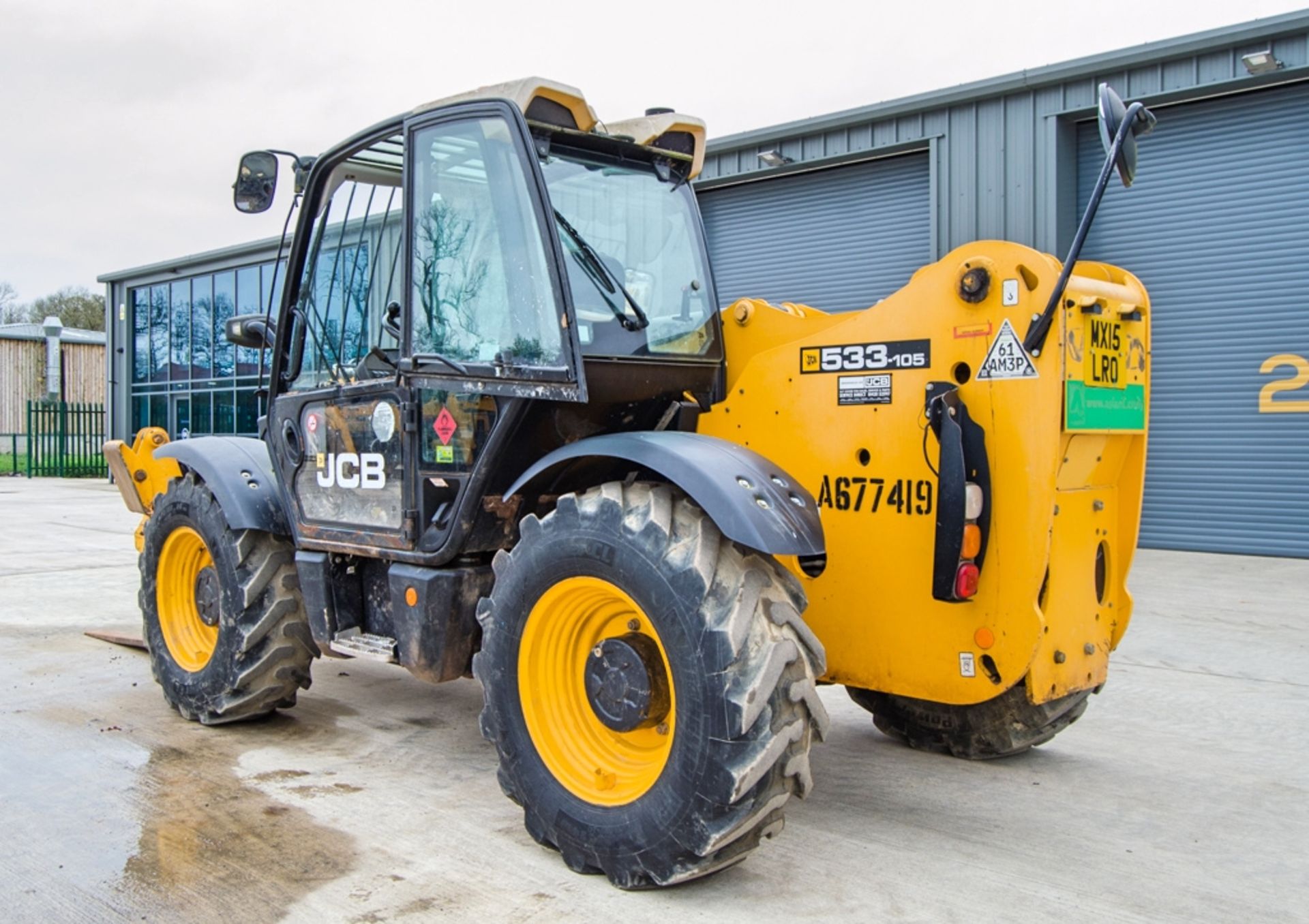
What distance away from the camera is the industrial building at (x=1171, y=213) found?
38.4 feet

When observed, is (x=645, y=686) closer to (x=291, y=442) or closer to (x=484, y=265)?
(x=484, y=265)

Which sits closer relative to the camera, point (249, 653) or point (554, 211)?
point (554, 211)

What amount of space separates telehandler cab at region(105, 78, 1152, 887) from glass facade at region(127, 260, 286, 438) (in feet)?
65.4

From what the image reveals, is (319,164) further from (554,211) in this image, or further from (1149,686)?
(1149,686)

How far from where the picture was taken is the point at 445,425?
4449 millimetres

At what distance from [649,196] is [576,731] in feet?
7.16

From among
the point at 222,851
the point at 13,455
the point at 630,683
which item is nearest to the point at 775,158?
the point at 630,683

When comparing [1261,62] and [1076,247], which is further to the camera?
[1261,62]

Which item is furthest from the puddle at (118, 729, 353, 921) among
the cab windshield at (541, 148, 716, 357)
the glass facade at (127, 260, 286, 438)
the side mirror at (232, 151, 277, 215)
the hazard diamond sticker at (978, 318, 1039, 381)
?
the glass facade at (127, 260, 286, 438)

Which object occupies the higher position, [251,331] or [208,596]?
[251,331]

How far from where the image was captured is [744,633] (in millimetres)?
3332

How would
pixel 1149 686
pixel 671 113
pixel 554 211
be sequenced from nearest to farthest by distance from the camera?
pixel 554 211 < pixel 671 113 < pixel 1149 686

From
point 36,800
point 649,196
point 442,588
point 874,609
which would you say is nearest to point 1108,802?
point 874,609

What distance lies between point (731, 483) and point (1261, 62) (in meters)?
10.2
